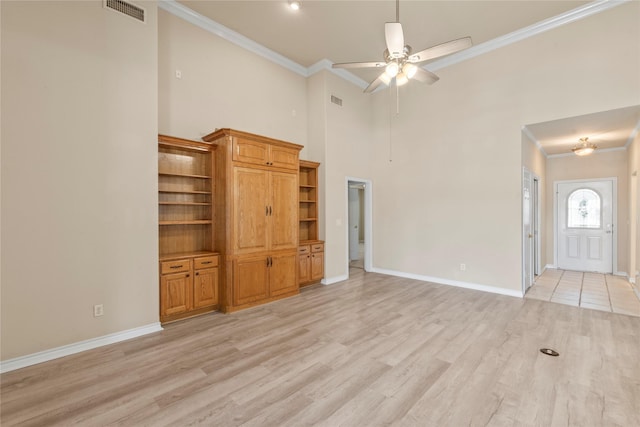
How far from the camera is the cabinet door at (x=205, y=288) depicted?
372 cm

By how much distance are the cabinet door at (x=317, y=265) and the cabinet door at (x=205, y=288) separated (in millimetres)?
1892

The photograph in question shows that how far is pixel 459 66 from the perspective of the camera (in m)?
5.13

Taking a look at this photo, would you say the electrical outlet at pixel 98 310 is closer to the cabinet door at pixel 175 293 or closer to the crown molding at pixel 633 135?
the cabinet door at pixel 175 293

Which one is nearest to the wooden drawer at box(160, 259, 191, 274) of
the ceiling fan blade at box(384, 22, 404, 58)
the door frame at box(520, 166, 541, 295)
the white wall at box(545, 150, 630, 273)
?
the ceiling fan blade at box(384, 22, 404, 58)

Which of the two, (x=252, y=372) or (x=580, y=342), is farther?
(x=580, y=342)

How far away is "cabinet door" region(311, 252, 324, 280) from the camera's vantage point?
5.26 m

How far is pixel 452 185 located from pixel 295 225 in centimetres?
310

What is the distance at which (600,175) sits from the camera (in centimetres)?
625

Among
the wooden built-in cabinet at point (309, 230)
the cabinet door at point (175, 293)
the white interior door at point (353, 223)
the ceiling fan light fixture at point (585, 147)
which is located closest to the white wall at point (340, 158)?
the wooden built-in cabinet at point (309, 230)

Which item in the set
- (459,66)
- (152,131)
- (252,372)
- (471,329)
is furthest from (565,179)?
(152,131)

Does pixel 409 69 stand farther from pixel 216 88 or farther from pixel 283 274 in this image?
pixel 283 274

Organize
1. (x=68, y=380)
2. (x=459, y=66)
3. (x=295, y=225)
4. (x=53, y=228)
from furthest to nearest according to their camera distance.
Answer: (x=459, y=66), (x=295, y=225), (x=53, y=228), (x=68, y=380)

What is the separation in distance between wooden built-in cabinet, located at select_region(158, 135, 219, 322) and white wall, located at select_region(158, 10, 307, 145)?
0.38m

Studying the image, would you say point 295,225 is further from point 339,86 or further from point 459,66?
point 459,66
